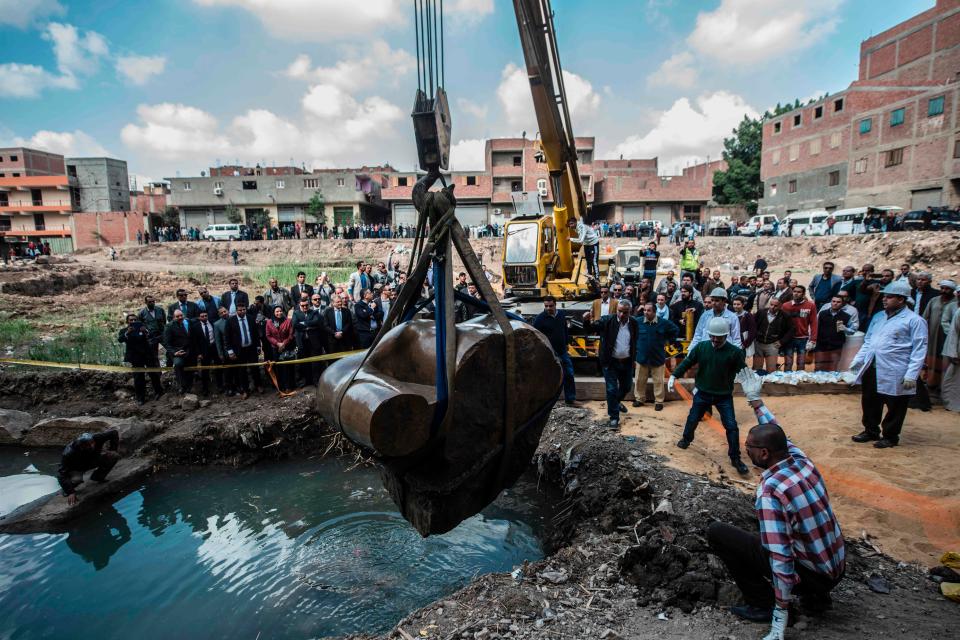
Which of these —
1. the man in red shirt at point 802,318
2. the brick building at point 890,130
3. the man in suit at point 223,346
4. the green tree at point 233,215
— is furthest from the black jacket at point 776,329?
the green tree at point 233,215

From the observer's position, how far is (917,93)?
27.4m

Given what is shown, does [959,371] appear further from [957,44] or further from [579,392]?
[957,44]

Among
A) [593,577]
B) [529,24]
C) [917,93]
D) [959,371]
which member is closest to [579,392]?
[593,577]

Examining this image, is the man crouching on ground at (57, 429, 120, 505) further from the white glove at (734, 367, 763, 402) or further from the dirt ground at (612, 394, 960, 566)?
the white glove at (734, 367, 763, 402)

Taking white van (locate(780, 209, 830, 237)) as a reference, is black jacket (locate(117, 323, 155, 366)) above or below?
below

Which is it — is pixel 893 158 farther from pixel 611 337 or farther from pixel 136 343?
pixel 136 343

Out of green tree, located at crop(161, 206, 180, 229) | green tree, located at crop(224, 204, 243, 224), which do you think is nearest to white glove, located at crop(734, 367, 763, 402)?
green tree, located at crop(224, 204, 243, 224)

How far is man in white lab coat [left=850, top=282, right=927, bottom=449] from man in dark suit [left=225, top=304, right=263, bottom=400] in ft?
27.5

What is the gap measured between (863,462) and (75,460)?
8.79 metres

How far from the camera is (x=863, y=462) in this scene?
5.25 metres

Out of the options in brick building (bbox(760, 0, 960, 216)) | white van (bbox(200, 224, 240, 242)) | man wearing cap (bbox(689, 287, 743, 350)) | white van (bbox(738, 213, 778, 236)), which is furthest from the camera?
white van (bbox(200, 224, 240, 242))

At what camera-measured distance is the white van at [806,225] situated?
2606cm

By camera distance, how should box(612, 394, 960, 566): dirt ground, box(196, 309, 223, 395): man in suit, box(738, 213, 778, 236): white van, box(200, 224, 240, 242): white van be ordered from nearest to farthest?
1. box(612, 394, 960, 566): dirt ground
2. box(196, 309, 223, 395): man in suit
3. box(738, 213, 778, 236): white van
4. box(200, 224, 240, 242): white van

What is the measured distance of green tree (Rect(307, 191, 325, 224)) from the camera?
133 feet
